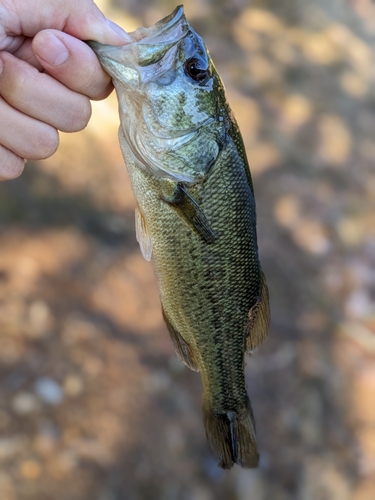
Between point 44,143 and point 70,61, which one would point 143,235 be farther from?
point 70,61

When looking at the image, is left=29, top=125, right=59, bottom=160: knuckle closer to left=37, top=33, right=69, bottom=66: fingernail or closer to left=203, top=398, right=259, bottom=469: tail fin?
left=37, top=33, right=69, bottom=66: fingernail

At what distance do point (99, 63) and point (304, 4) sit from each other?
6.28m

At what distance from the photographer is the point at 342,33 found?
6.59 metres

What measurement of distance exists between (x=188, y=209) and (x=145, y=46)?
43 cm

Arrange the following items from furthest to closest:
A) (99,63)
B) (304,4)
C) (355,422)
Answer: (304,4), (355,422), (99,63)

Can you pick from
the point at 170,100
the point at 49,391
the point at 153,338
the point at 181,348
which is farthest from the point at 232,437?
the point at 153,338

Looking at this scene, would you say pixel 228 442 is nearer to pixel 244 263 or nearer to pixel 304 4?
pixel 244 263

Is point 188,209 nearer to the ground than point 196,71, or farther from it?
nearer to the ground

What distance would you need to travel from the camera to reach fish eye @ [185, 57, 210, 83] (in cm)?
128

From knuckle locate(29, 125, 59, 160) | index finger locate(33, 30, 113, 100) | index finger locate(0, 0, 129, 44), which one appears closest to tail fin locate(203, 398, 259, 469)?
knuckle locate(29, 125, 59, 160)

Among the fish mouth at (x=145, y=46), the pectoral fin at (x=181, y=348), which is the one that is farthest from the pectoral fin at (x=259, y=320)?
the fish mouth at (x=145, y=46)

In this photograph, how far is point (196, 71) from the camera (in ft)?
4.24

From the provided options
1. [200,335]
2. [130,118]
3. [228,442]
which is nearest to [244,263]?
[200,335]

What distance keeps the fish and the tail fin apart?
37cm
